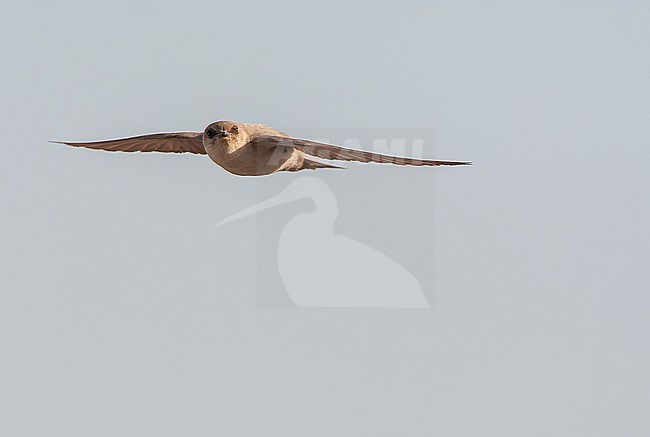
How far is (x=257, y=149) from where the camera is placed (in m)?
11.7

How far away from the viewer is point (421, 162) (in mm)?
10961

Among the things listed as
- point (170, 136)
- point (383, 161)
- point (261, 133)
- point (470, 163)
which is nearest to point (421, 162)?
point (383, 161)

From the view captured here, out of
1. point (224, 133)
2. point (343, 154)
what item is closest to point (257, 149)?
point (224, 133)

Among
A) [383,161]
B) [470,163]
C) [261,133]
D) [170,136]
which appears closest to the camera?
[470,163]

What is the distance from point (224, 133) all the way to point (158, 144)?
1862mm

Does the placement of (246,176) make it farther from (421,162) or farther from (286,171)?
(421,162)

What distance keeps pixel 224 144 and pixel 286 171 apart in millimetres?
1369

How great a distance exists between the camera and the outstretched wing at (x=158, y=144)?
1263cm

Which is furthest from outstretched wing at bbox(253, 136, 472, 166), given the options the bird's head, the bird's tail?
the bird's tail

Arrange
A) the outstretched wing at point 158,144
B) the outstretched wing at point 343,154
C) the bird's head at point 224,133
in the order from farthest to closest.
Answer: the outstretched wing at point 158,144, the bird's head at point 224,133, the outstretched wing at point 343,154

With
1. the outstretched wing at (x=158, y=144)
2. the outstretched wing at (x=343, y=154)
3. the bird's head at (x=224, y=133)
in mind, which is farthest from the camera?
the outstretched wing at (x=158, y=144)

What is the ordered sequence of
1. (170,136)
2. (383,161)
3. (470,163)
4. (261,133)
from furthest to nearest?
(170,136)
(261,133)
(383,161)
(470,163)

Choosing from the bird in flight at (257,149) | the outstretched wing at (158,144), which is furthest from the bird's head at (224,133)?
the outstretched wing at (158,144)

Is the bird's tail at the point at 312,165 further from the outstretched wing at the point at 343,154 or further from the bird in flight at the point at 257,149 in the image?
the outstretched wing at the point at 343,154
